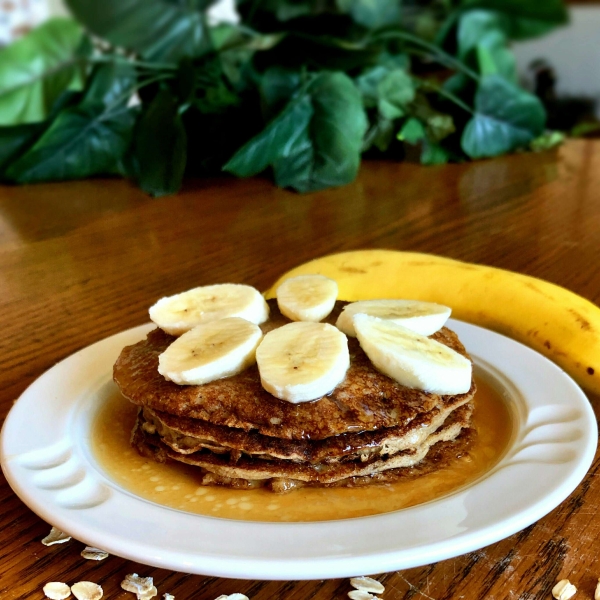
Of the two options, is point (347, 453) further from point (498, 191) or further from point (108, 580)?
point (498, 191)

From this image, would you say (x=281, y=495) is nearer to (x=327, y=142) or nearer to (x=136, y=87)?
(x=327, y=142)

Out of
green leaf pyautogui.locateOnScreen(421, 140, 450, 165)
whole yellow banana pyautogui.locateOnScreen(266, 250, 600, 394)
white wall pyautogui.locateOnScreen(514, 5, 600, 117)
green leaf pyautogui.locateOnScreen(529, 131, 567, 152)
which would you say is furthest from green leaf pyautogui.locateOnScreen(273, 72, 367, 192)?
white wall pyautogui.locateOnScreen(514, 5, 600, 117)

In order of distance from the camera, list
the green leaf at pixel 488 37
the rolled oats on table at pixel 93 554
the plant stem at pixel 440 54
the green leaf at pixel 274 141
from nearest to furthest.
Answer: the rolled oats on table at pixel 93 554 → the green leaf at pixel 274 141 → the plant stem at pixel 440 54 → the green leaf at pixel 488 37

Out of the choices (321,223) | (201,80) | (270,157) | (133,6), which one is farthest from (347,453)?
(133,6)

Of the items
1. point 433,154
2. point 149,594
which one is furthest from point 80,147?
point 149,594

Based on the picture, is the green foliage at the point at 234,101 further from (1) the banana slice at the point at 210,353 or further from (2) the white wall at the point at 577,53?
(2) the white wall at the point at 577,53

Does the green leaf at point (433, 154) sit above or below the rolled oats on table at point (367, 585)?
below

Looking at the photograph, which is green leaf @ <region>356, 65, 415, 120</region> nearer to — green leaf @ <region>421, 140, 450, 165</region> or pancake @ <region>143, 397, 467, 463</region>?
green leaf @ <region>421, 140, 450, 165</region>

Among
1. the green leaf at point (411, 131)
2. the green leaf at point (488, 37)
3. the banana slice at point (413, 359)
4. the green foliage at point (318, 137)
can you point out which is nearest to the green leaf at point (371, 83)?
the green leaf at point (411, 131)
